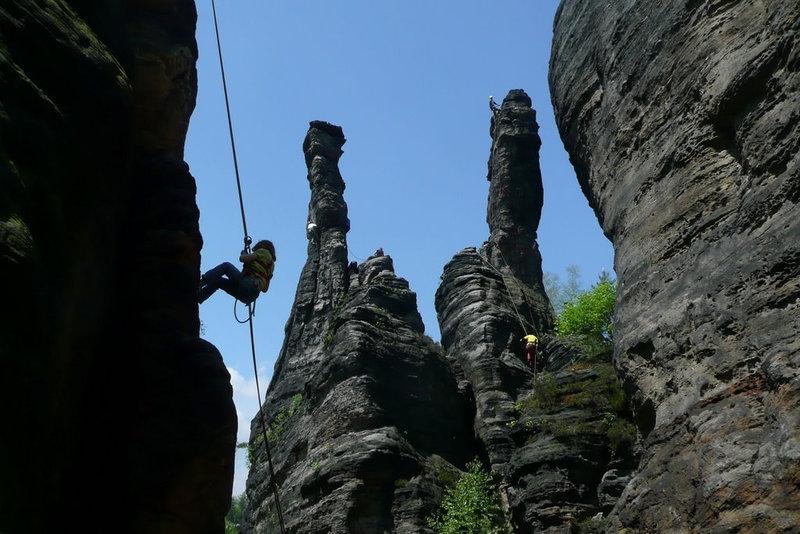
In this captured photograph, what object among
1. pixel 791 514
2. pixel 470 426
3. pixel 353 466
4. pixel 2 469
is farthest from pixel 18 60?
pixel 470 426

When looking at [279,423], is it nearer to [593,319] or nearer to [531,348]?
[531,348]

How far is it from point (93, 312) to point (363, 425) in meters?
17.1

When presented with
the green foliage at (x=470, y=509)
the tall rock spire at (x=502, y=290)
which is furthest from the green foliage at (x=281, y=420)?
the green foliage at (x=470, y=509)

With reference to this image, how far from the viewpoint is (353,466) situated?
23.5 metres

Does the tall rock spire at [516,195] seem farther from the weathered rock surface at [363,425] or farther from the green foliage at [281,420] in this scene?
the green foliage at [281,420]

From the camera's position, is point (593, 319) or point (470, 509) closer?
point (470, 509)

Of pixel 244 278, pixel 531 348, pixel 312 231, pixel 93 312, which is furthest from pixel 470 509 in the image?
pixel 312 231

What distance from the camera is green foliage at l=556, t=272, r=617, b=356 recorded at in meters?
26.8

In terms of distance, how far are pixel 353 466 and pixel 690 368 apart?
13265 mm

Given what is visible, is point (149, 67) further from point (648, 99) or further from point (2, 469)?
point (648, 99)

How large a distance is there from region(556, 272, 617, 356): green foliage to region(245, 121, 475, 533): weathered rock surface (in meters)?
4.96

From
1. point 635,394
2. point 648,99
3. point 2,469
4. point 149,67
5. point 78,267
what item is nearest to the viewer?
point 2,469

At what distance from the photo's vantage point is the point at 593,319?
27578mm

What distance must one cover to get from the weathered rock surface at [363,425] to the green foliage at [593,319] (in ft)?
16.3
